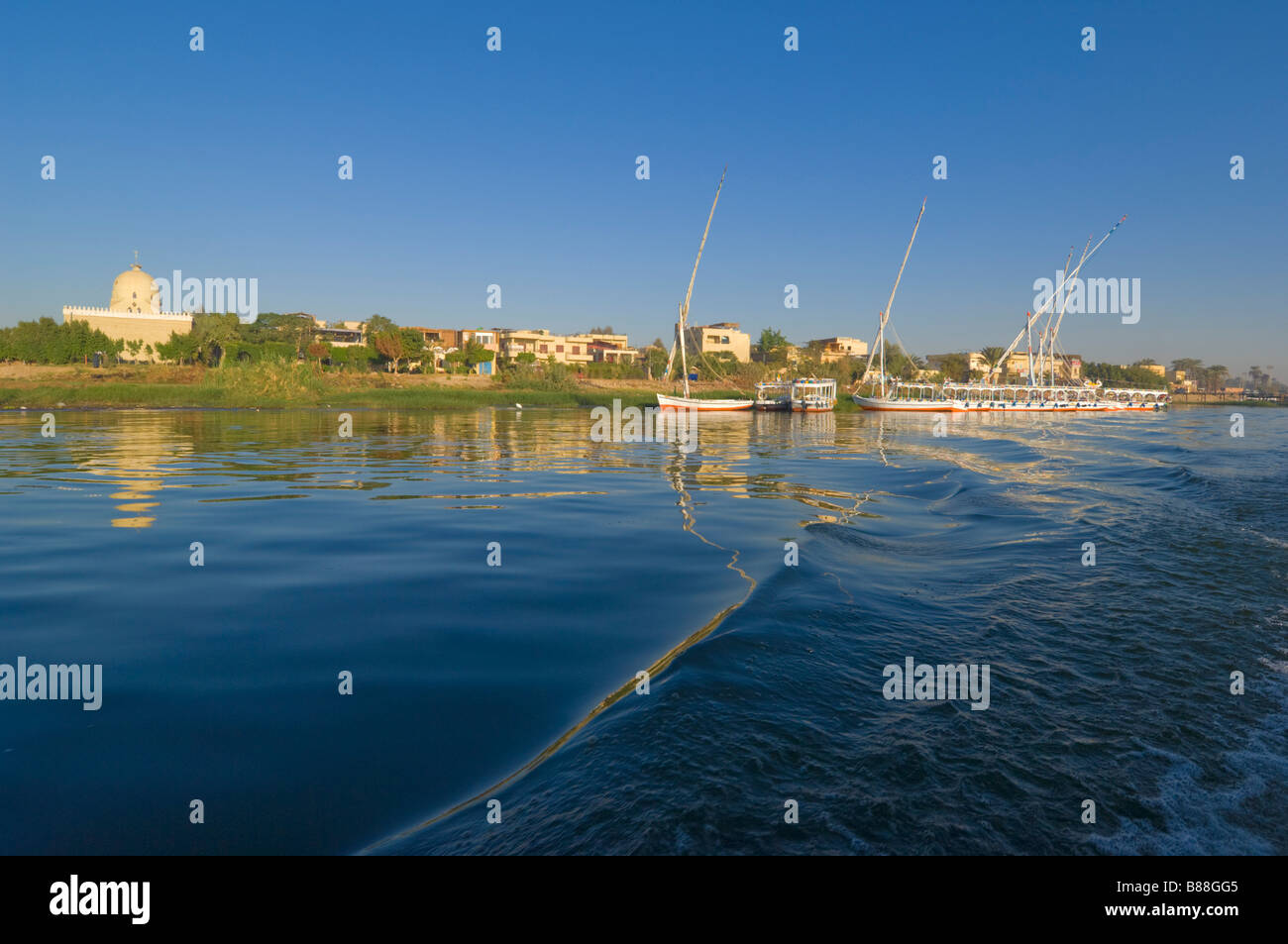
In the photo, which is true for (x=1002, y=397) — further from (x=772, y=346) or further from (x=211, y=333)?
(x=211, y=333)

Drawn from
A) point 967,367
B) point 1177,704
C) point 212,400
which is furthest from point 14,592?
point 967,367

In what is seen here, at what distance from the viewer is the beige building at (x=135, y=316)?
89250 mm

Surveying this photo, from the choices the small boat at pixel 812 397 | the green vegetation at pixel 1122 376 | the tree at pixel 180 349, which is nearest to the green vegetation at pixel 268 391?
the tree at pixel 180 349

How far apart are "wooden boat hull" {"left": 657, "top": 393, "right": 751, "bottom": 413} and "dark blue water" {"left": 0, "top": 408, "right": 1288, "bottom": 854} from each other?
5823cm

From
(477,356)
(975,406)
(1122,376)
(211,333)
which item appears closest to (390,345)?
(477,356)

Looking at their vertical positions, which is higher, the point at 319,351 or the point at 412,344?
the point at 412,344

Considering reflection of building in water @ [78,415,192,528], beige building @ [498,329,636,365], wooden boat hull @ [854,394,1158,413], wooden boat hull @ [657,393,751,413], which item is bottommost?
reflection of building in water @ [78,415,192,528]

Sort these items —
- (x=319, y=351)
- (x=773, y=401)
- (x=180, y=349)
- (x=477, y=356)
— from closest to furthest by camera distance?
(x=773, y=401) < (x=180, y=349) < (x=319, y=351) < (x=477, y=356)

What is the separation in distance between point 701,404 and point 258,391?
42.5m

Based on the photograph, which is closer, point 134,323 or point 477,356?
point 134,323

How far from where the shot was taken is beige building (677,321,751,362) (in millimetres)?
140062

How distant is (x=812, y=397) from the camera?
81.0 metres

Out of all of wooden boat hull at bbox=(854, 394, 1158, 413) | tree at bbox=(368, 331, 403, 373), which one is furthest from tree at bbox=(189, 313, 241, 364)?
wooden boat hull at bbox=(854, 394, 1158, 413)

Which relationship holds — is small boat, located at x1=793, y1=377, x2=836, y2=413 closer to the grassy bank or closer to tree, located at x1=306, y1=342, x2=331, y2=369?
the grassy bank
